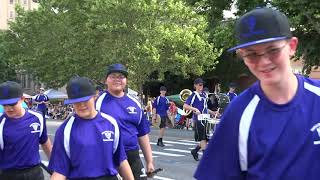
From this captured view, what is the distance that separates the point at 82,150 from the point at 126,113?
1.76 m

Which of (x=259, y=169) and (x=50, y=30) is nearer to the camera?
(x=259, y=169)

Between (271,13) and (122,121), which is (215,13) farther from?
(271,13)

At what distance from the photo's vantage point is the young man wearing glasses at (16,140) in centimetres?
572

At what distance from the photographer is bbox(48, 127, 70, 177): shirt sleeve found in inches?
177

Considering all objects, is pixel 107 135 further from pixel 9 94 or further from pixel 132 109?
pixel 132 109

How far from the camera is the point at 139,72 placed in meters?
34.2

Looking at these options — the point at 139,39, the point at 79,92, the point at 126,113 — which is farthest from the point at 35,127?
the point at 139,39

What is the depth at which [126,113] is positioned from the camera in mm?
6234

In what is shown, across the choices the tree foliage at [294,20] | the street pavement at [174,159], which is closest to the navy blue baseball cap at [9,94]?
the street pavement at [174,159]

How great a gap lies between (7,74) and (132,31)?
46.3 m

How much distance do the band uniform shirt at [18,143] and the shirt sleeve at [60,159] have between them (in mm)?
1275

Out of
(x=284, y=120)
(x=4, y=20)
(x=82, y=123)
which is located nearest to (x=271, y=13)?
(x=284, y=120)

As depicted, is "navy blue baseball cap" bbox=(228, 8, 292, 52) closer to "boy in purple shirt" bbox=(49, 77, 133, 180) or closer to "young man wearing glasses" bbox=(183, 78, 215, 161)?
"boy in purple shirt" bbox=(49, 77, 133, 180)

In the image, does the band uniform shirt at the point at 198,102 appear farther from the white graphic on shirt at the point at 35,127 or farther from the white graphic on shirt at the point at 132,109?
the white graphic on shirt at the point at 35,127
